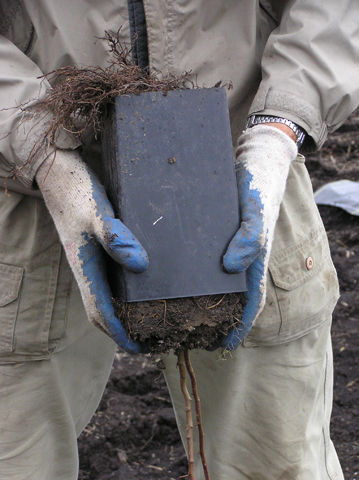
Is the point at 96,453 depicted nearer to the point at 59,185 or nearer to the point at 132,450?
the point at 132,450

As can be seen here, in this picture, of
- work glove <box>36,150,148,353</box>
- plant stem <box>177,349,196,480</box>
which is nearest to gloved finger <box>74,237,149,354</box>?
work glove <box>36,150,148,353</box>

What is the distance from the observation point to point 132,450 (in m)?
2.24

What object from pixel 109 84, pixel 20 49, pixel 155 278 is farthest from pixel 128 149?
pixel 20 49

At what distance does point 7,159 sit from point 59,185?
0.15m

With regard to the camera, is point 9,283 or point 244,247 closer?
point 244,247

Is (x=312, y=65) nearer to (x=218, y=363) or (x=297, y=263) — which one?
(x=297, y=263)

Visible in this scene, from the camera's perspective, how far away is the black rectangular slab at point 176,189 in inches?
46.0

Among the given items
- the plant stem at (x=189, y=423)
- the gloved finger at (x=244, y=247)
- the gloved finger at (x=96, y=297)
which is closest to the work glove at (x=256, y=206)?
the gloved finger at (x=244, y=247)

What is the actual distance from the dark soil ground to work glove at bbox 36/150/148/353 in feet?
3.55

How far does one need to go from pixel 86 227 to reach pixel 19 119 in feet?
1.02

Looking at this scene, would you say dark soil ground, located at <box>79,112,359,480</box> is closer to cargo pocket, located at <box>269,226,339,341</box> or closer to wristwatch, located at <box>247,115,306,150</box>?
cargo pocket, located at <box>269,226,339,341</box>

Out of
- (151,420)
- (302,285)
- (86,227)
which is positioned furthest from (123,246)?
(151,420)

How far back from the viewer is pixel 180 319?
1.15 meters

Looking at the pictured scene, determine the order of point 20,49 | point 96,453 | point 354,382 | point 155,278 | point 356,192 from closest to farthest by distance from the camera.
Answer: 1. point 155,278
2. point 20,49
3. point 96,453
4. point 354,382
5. point 356,192
